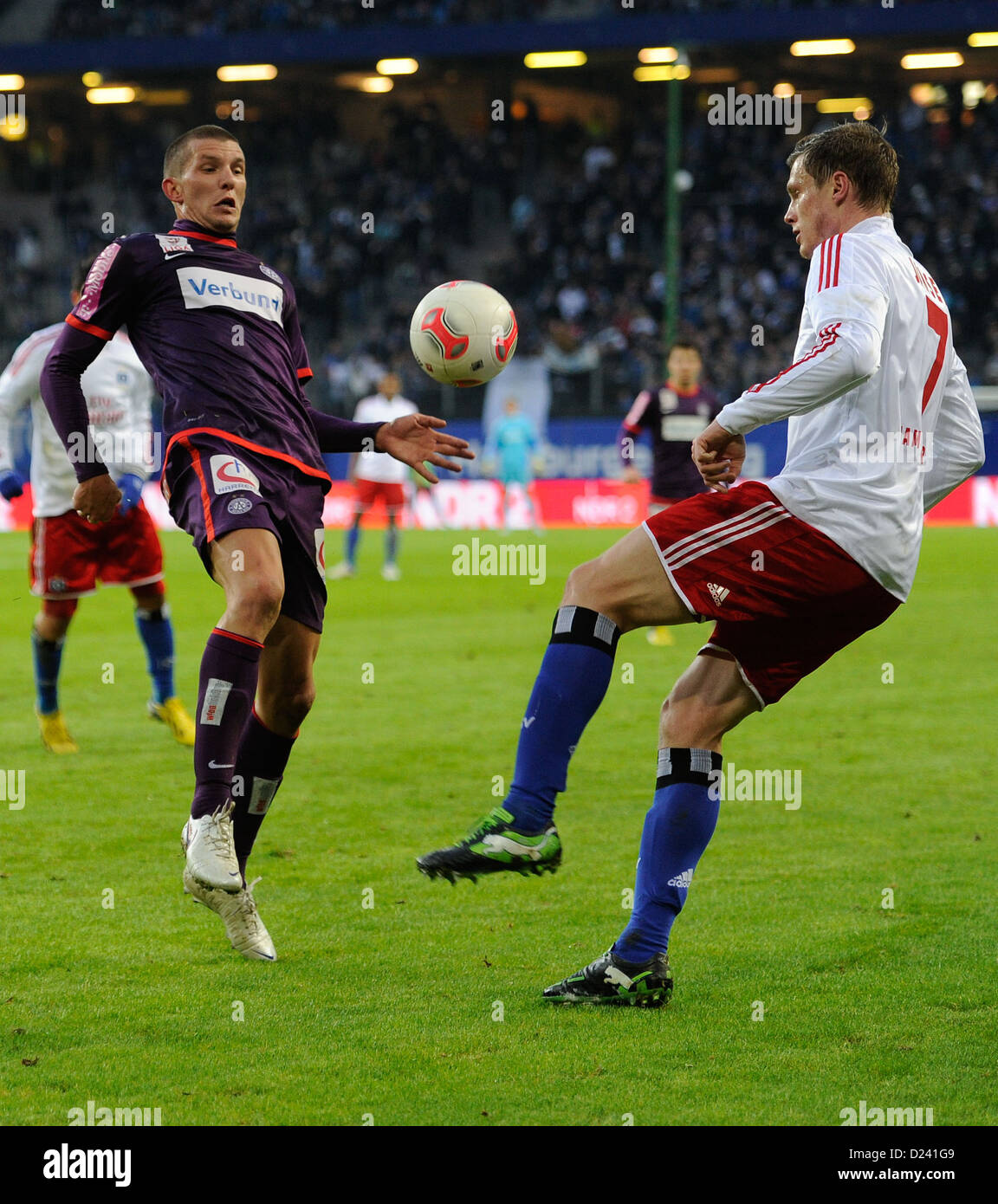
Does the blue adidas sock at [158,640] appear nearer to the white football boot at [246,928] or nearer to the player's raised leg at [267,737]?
the player's raised leg at [267,737]

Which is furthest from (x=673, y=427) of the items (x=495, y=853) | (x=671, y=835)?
(x=495, y=853)

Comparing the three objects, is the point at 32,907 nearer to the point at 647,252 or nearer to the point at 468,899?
the point at 468,899

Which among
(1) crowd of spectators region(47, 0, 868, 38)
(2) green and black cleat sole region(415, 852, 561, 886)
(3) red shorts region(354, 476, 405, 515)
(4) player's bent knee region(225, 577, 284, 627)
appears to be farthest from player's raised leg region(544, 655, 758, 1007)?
(1) crowd of spectators region(47, 0, 868, 38)

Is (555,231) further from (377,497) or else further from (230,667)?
(230,667)

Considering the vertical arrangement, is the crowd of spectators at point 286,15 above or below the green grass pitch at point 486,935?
above

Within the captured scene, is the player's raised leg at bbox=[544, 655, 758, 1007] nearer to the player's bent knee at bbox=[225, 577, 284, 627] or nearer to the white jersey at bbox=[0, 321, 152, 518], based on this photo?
the player's bent knee at bbox=[225, 577, 284, 627]

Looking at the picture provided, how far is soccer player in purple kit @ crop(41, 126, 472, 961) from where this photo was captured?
420cm

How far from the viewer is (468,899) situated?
16.7 ft

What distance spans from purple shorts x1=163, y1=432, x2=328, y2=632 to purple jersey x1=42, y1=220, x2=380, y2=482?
41mm

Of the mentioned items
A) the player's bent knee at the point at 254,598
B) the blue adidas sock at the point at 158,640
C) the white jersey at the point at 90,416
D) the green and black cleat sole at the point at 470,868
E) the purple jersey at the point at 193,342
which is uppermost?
the white jersey at the point at 90,416

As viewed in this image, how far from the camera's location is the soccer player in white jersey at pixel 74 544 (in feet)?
24.7

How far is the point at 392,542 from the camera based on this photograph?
54.6ft

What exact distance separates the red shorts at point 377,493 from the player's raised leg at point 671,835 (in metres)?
12.7

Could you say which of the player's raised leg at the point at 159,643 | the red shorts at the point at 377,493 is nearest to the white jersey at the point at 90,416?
the player's raised leg at the point at 159,643
